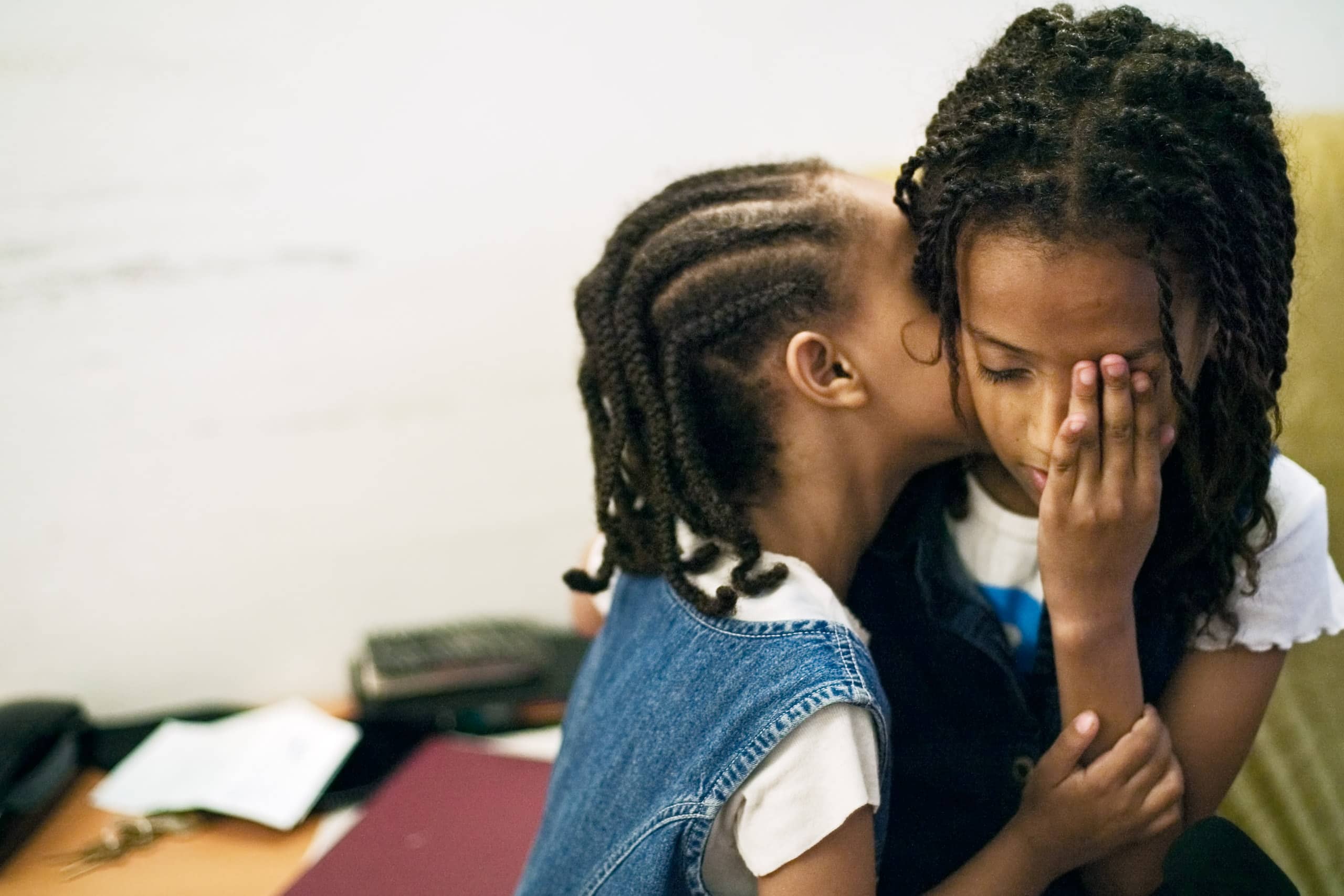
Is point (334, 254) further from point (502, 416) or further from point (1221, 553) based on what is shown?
point (1221, 553)

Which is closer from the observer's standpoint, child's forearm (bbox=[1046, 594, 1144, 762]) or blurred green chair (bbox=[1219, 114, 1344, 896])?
child's forearm (bbox=[1046, 594, 1144, 762])

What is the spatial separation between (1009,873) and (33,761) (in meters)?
0.92

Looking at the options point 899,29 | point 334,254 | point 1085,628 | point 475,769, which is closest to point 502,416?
point 334,254

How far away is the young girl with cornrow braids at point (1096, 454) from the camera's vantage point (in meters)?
0.62

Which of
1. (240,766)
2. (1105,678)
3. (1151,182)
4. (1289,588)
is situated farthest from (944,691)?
(240,766)

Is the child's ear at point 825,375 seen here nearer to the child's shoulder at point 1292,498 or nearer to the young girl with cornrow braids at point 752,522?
the young girl with cornrow braids at point 752,522

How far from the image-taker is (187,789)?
1.08 m

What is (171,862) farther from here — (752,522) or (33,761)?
(752,522)

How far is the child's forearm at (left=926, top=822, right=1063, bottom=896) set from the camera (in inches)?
28.6

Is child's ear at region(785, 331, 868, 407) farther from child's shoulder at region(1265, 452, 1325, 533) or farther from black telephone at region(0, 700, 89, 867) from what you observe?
black telephone at region(0, 700, 89, 867)

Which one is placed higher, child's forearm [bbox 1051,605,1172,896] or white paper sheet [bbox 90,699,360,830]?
child's forearm [bbox 1051,605,1172,896]

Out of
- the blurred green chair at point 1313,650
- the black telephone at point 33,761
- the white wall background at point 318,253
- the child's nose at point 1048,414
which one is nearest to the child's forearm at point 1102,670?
the child's nose at point 1048,414

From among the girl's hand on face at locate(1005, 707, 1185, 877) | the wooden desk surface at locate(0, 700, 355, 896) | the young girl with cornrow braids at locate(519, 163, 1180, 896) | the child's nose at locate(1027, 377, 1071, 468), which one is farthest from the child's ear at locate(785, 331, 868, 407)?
the wooden desk surface at locate(0, 700, 355, 896)

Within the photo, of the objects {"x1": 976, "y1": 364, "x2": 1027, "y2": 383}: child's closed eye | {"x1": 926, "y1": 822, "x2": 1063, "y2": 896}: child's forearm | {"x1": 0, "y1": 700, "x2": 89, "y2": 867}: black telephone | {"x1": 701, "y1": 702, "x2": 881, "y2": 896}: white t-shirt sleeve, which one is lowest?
{"x1": 0, "y1": 700, "x2": 89, "y2": 867}: black telephone
